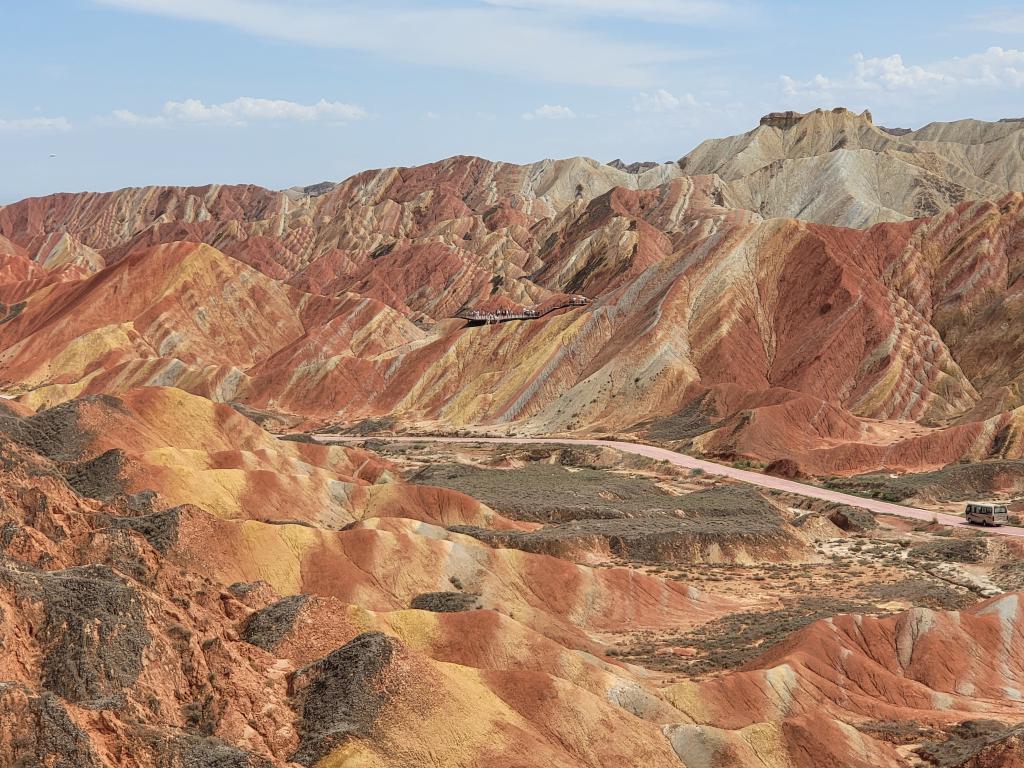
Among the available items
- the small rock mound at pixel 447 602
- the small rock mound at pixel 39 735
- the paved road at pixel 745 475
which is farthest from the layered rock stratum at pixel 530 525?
the paved road at pixel 745 475

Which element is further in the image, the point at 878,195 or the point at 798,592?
the point at 878,195

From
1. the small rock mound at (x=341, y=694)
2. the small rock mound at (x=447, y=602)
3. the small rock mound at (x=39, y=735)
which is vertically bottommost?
the small rock mound at (x=447, y=602)

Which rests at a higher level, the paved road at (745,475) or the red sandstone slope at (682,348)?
the red sandstone slope at (682,348)

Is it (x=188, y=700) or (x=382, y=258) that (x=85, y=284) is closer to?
(x=382, y=258)

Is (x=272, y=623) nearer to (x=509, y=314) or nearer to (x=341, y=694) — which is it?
(x=341, y=694)

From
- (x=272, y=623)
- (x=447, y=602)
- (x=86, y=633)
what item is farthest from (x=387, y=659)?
(x=447, y=602)

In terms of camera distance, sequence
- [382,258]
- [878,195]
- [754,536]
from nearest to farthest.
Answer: [754,536], [878,195], [382,258]

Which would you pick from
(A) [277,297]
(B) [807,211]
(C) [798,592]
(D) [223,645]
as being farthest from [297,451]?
(B) [807,211]

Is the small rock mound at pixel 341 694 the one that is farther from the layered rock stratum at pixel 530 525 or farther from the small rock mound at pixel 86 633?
the small rock mound at pixel 86 633

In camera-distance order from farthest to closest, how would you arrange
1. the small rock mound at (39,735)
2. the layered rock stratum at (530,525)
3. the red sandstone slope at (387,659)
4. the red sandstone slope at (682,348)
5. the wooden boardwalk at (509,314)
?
1. the wooden boardwalk at (509,314)
2. the red sandstone slope at (682,348)
3. the layered rock stratum at (530,525)
4. the red sandstone slope at (387,659)
5. the small rock mound at (39,735)
